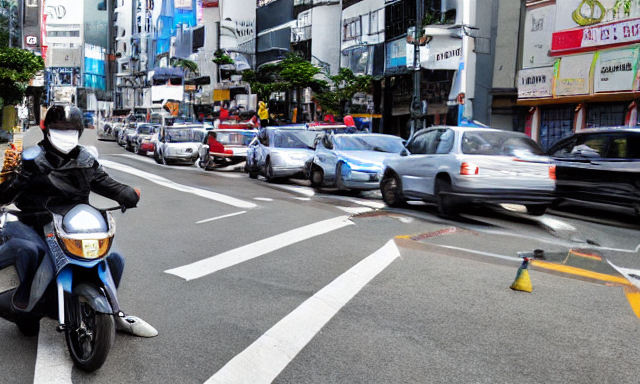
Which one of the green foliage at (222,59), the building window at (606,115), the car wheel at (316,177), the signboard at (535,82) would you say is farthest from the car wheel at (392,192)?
the green foliage at (222,59)

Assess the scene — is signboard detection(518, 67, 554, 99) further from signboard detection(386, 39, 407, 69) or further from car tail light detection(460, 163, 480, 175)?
car tail light detection(460, 163, 480, 175)

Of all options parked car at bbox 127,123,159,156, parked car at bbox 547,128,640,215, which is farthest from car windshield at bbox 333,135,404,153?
parked car at bbox 127,123,159,156

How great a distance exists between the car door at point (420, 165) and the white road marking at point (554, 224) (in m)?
1.96

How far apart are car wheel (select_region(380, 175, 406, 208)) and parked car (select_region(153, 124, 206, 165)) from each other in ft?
58.6

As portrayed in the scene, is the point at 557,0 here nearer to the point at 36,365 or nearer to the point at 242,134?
the point at 242,134

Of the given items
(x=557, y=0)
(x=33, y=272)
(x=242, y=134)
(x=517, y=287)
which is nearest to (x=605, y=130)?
(x=517, y=287)

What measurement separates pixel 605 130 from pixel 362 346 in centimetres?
985

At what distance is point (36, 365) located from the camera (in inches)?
199

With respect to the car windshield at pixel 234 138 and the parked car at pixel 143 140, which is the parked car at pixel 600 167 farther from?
the parked car at pixel 143 140

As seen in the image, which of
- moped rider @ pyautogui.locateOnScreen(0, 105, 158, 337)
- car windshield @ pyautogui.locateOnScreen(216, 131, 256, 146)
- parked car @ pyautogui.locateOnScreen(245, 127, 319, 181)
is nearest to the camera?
moped rider @ pyautogui.locateOnScreen(0, 105, 158, 337)

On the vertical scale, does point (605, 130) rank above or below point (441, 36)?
below

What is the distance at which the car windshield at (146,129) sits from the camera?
44719 mm

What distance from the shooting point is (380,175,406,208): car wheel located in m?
15.4

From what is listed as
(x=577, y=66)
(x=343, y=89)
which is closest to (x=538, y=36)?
(x=577, y=66)
